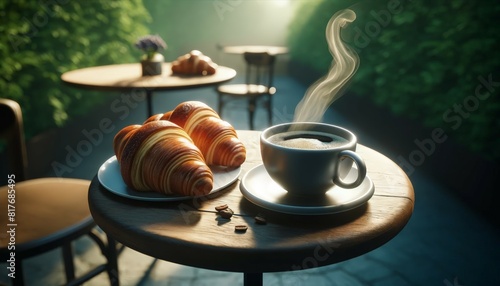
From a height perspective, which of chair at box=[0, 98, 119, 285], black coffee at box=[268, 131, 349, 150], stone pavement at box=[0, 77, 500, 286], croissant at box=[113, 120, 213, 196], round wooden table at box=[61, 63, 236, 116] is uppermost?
black coffee at box=[268, 131, 349, 150]

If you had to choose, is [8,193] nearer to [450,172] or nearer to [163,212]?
[163,212]

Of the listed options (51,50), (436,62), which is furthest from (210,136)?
(51,50)

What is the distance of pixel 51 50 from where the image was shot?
3893 millimetres

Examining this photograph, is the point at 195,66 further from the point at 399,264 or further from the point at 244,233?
the point at 244,233

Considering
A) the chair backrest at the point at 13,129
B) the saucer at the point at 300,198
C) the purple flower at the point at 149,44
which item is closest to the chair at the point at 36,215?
the chair backrest at the point at 13,129

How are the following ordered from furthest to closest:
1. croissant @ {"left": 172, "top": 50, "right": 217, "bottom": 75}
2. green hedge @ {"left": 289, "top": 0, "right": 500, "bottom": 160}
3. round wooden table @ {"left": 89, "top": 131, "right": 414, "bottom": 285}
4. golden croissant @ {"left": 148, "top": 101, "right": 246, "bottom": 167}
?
croissant @ {"left": 172, "top": 50, "right": 217, "bottom": 75} < green hedge @ {"left": 289, "top": 0, "right": 500, "bottom": 160} < golden croissant @ {"left": 148, "top": 101, "right": 246, "bottom": 167} < round wooden table @ {"left": 89, "top": 131, "right": 414, "bottom": 285}

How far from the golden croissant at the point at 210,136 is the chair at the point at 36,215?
66 centimetres

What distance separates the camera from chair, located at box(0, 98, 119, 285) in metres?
1.29

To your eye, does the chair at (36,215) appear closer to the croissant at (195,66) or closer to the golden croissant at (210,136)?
the golden croissant at (210,136)

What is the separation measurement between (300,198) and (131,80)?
7.16 feet

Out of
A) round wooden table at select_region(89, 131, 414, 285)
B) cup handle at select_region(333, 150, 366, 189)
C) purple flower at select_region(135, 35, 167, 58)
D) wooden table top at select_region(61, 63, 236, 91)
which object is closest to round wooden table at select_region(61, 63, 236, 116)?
wooden table top at select_region(61, 63, 236, 91)

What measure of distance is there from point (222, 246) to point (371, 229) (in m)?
0.28

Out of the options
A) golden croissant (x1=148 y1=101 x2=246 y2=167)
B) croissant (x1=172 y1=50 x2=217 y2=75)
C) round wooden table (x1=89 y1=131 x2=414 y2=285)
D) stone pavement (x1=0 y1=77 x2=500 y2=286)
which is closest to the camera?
round wooden table (x1=89 y1=131 x2=414 y2=285)

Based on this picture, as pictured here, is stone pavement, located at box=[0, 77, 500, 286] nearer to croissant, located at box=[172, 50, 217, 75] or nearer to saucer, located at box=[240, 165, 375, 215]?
croissant, located at box=[172, 50, 217, 75]
